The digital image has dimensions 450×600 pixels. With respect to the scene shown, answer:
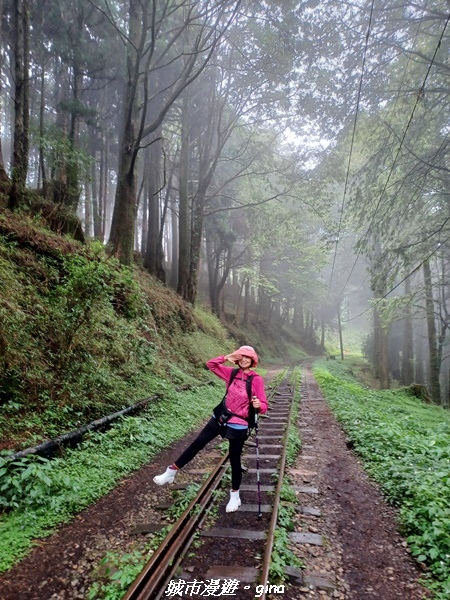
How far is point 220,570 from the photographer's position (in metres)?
3.42

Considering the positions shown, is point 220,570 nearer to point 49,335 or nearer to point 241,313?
point 49,335

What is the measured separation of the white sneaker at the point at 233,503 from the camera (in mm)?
4582

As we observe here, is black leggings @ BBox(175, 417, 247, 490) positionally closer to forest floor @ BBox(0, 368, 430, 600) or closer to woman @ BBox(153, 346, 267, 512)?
woman @ BBox(153, 346, 267, 512)

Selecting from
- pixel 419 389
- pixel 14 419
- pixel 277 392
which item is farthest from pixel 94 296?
pixel 419 389

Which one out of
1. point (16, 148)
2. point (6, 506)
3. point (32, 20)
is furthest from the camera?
point (32, 20)

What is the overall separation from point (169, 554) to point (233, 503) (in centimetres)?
A: 131

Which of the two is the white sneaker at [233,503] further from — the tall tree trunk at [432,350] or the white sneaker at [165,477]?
the tall tree trunk at [432,350]

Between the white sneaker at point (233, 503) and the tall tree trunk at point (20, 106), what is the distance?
8.60 metres

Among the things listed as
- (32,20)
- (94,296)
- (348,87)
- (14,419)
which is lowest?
(14,419)

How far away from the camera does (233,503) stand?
15.1 feet

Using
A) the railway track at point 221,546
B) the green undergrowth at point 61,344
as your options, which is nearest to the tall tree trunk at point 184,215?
the green undergrowth at point 61,344

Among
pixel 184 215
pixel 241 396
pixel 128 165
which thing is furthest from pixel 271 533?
pixel 184 215

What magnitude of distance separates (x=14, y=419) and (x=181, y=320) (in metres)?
11.0

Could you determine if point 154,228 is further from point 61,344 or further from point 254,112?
point 61,344
